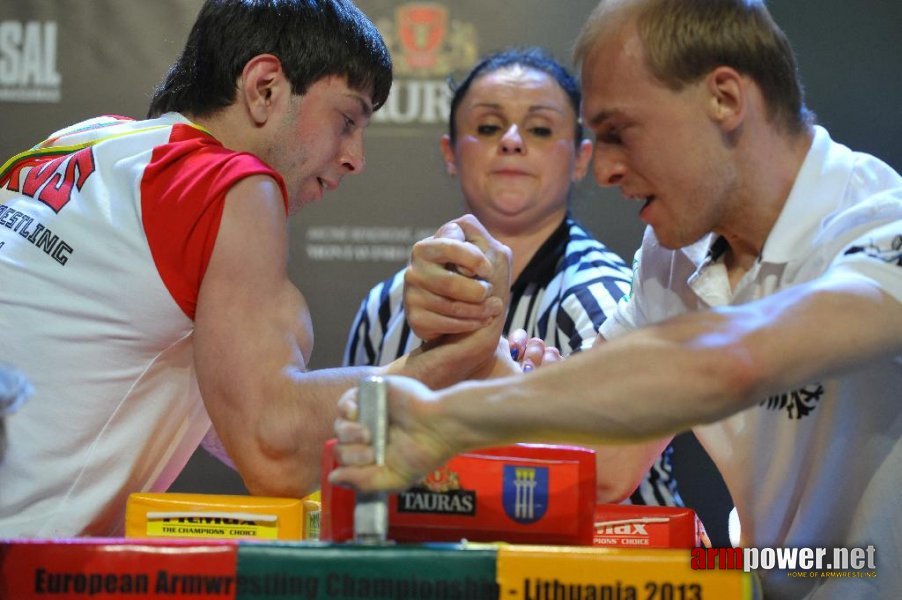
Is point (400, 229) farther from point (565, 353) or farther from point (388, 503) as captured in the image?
point (388, 503)

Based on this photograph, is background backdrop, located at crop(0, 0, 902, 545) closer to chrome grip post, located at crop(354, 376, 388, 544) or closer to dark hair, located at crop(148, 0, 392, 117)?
dark hair, located at crop(148, 0, 392, 117)

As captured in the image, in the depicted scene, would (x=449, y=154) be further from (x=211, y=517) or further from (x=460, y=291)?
(x=211, y=517)

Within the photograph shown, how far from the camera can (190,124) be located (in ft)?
5.53

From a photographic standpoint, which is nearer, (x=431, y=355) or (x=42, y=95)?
(x=431, y=355)

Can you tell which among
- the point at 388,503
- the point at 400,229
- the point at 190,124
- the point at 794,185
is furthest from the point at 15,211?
the point at 400,229

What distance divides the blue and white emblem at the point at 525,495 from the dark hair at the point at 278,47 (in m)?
0.97

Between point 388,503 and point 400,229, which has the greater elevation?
point 400,229

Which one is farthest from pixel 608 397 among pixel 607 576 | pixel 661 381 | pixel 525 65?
pixel 525 65

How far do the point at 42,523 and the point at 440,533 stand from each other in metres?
0.66

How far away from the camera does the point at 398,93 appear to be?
3096mm

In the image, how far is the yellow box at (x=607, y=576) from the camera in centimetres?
89

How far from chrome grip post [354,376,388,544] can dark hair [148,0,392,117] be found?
0.95 metres

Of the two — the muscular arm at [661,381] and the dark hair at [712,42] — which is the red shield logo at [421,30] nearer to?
the dark hair at [712,42]

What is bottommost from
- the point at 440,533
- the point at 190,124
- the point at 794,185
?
the point at 440,533
